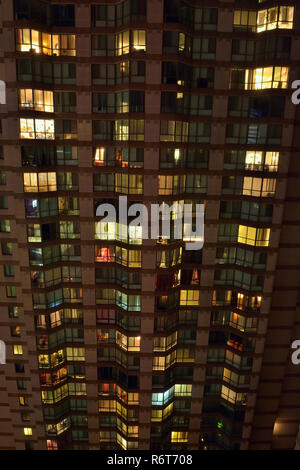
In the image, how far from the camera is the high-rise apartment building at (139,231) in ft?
80.9

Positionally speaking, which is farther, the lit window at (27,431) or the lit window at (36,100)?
the lit window at (27,431)

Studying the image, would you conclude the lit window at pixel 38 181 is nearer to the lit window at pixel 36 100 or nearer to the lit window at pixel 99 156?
the lit window at pixel 99 156

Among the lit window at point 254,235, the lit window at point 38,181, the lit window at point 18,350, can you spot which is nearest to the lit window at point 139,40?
the lit window at point 38,181

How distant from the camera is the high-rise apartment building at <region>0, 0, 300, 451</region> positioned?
24672mm

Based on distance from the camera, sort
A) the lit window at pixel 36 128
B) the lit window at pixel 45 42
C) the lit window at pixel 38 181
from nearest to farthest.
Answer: the lit window at pixel 45 42 → the lit window at pixel 36 128 → the lit window at pixel 38 181

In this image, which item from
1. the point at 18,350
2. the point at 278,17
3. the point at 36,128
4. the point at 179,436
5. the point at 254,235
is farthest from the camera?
the point at 179,436

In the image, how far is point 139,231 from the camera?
1073 inches

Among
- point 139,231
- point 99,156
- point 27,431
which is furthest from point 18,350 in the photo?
point 99,156

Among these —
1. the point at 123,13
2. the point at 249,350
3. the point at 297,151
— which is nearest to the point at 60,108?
the point at 123,13

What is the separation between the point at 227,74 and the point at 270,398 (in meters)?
35.0

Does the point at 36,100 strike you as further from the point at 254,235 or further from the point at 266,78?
the point at 254,235

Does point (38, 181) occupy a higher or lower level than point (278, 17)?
lower

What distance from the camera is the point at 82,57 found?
2523 centimetres

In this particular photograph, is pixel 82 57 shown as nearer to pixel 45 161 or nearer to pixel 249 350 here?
pixel 45 161
